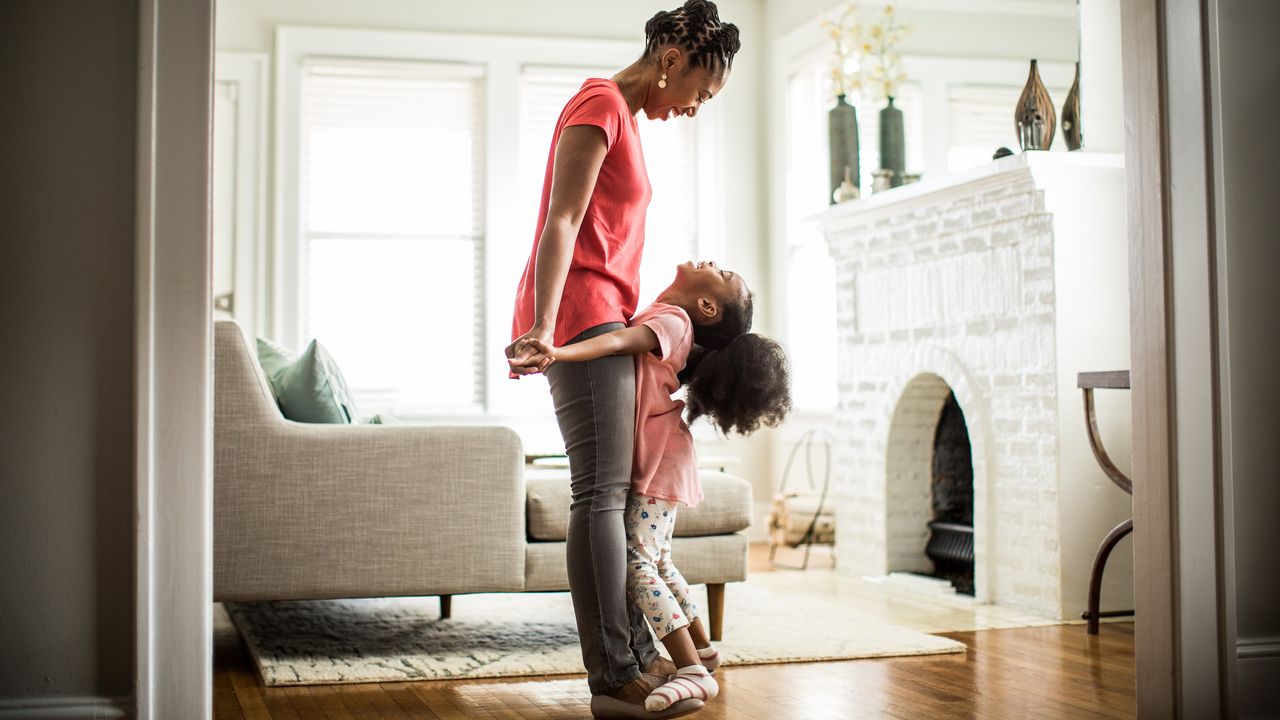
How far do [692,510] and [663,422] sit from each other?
83cm

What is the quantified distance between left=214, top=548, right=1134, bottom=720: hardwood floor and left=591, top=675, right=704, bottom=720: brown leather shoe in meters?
0.16

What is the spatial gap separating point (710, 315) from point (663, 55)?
52 centimetres

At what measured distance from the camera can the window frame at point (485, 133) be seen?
20.0ft

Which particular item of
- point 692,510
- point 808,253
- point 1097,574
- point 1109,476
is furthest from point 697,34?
point 808,253

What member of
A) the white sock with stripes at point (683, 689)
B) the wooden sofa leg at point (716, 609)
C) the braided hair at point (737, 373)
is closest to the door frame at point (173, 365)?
the white sock with stripes at point (683, 689)

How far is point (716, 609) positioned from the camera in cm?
329

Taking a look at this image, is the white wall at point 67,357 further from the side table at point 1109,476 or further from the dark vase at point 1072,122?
the dark vase at point 1072,122

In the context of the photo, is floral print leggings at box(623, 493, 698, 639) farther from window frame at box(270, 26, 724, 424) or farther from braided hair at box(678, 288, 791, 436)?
window frame at box(270, 26, 724, 424)

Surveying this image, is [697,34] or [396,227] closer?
[697,34]

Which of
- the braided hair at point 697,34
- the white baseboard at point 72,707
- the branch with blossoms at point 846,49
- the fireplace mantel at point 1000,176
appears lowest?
the white baseboard at point 72,707

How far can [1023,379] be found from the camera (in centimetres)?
405

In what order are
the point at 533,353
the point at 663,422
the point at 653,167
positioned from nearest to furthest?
the point at 533,353 < the point at 663,422 < the point at 653,167

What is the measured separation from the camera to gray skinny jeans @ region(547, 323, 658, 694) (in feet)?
7.34

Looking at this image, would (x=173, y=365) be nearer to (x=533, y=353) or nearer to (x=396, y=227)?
(x=533, y=353)
